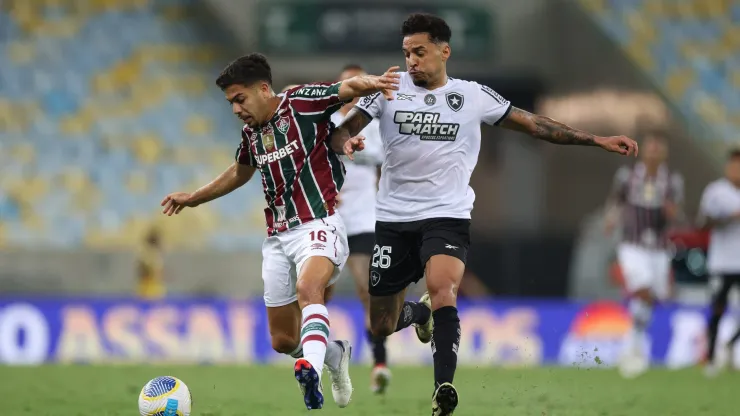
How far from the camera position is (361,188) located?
35.6 feet

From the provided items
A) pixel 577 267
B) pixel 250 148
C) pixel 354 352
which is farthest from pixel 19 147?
pixel 250 148

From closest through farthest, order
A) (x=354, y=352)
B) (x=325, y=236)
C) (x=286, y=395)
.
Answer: (x=325, y=236) < (x=286, y=395) < (x=354, y=352)

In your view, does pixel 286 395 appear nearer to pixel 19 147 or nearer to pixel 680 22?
pixel 19 147

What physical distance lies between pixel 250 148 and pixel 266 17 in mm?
11524

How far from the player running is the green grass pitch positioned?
2.92 ft

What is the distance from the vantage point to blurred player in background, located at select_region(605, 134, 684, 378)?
13.6m

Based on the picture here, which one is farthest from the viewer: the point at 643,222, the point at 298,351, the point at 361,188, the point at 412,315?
the point at 643,222

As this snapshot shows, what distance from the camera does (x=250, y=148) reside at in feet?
26.0

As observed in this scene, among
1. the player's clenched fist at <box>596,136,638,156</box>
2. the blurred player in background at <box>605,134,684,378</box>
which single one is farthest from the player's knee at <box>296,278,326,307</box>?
the blurred player in background at <box>605,134,684,378</box>

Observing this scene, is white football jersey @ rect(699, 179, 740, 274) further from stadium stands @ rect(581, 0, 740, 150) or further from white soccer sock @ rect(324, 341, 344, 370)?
white soccer sock @ rect(324, 341, 344, 370)

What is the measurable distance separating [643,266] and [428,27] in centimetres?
672

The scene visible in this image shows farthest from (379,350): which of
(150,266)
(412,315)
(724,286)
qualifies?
(150,266)

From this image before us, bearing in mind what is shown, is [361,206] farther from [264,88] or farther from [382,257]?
[264,88]

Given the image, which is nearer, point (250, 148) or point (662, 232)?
point (250, 148)
